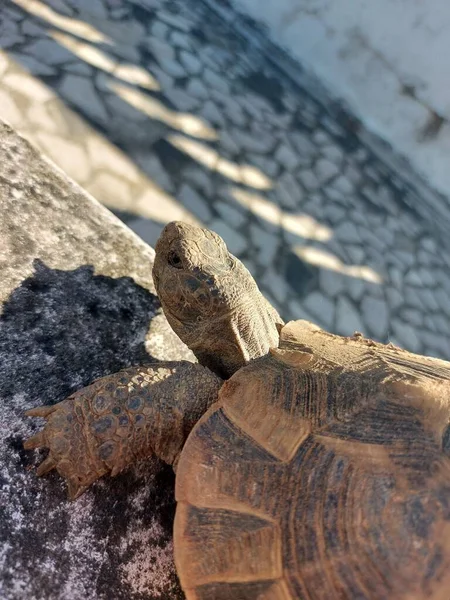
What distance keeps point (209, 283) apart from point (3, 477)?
92 centimetres

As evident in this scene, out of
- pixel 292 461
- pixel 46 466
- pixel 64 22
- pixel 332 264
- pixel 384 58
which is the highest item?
pixel 384 58

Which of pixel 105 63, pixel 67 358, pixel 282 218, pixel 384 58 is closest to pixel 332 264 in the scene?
pixel 282 218

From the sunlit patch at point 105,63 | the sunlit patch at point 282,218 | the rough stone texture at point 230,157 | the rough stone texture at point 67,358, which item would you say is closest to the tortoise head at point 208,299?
the rough stone texture at point 67,358

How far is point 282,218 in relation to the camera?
15.2 feet

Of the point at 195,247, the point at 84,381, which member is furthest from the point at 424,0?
the point at 84,381

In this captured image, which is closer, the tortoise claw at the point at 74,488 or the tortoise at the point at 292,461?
the tortoise at the point at 292,461

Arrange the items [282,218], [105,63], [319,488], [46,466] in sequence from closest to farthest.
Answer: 1. [319,488]
2. [46,466]
3. [105,63]
4. [282,218]

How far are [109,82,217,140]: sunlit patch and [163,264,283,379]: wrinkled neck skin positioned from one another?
9.69 ft

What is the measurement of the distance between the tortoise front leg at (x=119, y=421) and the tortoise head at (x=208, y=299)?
0.90ft

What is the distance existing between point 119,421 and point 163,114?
3641 millimetres

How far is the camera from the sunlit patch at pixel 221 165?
443 centimetres

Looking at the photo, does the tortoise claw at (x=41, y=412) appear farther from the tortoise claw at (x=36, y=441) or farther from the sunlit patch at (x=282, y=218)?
the sunlit patch at (x=282, y=218)

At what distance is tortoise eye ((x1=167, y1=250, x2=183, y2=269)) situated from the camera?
1868 mm

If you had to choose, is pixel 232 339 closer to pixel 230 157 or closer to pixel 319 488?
pixel 319 488
